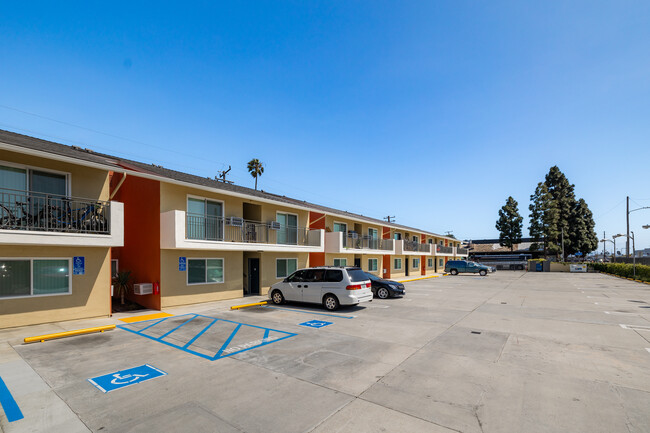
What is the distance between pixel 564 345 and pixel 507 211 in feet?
215

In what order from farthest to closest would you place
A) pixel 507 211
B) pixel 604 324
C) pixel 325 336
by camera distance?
1. pixel 507 211
2. pixel 604 324
3. pixel 325 336

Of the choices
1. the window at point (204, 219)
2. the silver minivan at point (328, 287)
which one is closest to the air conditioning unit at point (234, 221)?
the window at point (204, 219)

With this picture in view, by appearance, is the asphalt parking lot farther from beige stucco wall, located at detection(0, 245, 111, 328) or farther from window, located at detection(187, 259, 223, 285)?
window, located at detection(187, 259, 223, 285)

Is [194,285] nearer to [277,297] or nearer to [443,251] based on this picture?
[277,297]

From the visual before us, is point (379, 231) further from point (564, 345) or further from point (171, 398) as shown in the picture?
point (171, 398)

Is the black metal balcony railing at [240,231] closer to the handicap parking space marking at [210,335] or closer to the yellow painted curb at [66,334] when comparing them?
the handicap parking space marking at [210,335]

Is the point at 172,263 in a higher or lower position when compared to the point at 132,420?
higher

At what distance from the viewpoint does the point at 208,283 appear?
15672mm

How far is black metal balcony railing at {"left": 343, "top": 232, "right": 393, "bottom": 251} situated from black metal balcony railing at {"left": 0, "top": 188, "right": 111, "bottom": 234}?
16.1m

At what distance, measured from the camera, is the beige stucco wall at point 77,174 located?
10.4 meters

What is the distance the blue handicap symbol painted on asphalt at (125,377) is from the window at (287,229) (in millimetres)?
12806

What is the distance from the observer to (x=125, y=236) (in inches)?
611

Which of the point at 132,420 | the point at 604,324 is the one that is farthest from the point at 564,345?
the point at 132,420

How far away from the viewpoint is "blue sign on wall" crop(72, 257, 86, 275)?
37.0 feet
